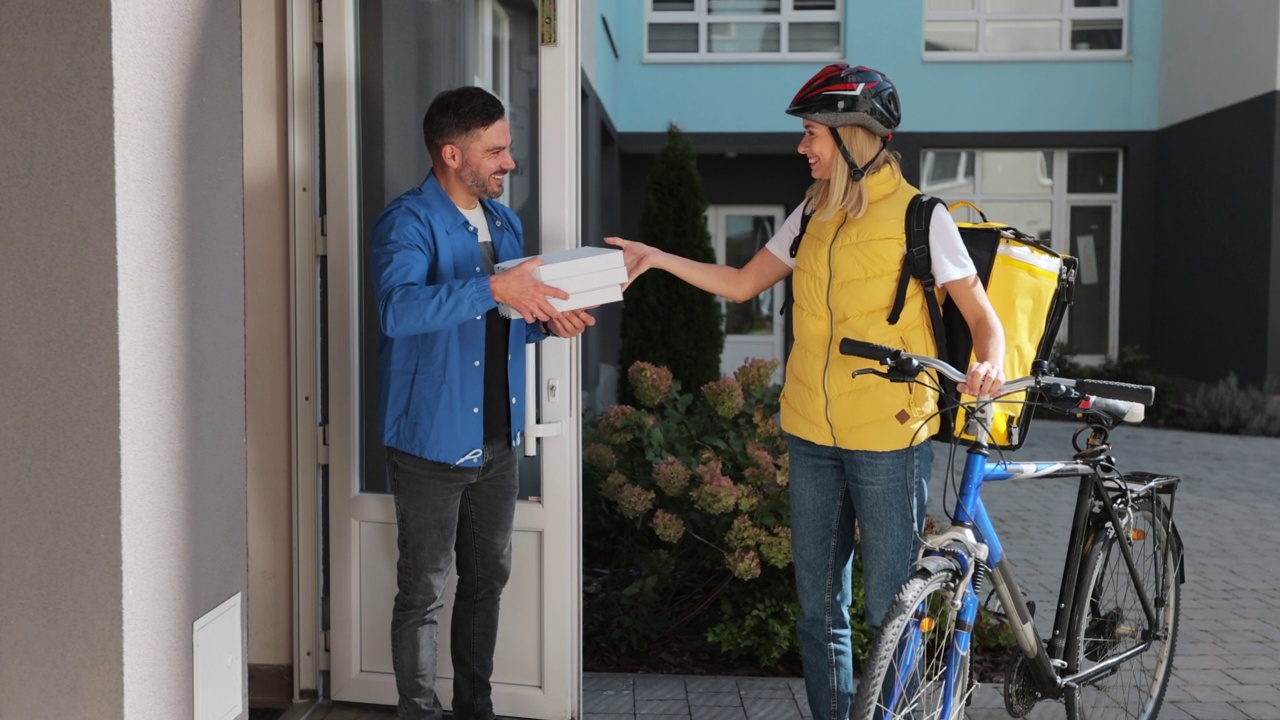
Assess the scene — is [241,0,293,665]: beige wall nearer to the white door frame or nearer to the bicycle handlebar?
the white door frame

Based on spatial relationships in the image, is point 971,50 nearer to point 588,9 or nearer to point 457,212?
point 588,9

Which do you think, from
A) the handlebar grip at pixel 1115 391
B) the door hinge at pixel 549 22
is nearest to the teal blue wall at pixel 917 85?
the door hinge at pixel 549 22

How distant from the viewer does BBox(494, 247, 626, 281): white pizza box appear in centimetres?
294

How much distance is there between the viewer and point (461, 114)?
9.96 ft

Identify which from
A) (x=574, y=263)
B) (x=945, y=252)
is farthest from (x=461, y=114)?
(x=945, y=252)

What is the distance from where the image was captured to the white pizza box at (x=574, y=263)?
2.94 meters

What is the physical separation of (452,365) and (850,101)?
1261 mm

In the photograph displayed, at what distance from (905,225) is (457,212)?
1234 mm

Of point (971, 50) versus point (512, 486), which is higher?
point (971, 50)

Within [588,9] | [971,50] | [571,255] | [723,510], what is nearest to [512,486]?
[571,255]

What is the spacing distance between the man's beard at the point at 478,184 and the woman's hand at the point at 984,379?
4.60 feet

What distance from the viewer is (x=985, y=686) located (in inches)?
162

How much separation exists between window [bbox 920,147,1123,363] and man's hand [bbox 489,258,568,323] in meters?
13.0

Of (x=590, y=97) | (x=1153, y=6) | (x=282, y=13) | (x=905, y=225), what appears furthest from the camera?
(x=1153, y=6)
